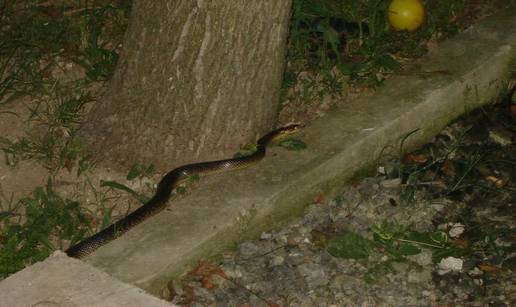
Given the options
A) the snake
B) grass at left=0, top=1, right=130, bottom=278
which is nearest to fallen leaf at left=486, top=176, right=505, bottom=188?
the snake

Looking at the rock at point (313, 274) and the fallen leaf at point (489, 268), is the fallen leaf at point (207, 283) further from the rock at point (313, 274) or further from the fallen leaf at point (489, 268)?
the fallen leaf at point (489, 268)

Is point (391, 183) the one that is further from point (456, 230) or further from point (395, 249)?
point (395, 249)

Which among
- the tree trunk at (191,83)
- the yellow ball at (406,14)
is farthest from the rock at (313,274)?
the yellow ball at (406,14)

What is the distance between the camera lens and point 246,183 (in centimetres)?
487

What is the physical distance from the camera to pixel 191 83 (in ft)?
16.5

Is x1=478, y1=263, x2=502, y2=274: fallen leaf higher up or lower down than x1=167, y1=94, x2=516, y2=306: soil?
lower down

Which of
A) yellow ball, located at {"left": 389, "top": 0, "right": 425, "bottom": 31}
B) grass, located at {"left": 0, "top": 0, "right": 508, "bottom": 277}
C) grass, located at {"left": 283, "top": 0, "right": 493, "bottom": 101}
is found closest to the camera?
grass, located at {"left": 0, "top": 0, "right": 508, "bottom": 277}

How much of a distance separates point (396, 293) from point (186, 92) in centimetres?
169

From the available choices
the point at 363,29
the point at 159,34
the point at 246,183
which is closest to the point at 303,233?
the point at 246,183

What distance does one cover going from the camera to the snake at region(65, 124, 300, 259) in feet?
14.7

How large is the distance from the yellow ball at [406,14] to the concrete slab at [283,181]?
11.1 inches

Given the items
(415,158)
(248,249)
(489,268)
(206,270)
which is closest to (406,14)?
(415,158)

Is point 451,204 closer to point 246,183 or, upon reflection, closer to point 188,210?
point 246,183

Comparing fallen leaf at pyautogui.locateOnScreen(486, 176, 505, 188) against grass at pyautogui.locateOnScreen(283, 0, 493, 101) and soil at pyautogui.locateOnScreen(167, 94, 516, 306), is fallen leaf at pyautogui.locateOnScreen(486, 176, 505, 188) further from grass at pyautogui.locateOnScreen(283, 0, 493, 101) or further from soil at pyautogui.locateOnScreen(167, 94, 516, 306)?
grass at pyautogui.locateOnScreen(283, 0, 493, 101)
